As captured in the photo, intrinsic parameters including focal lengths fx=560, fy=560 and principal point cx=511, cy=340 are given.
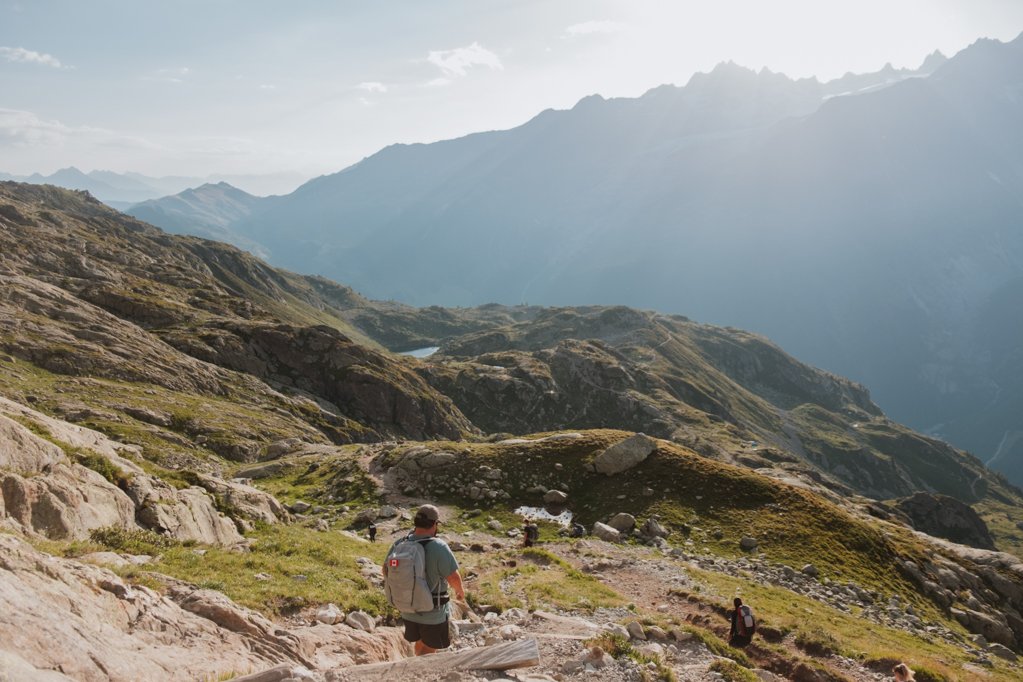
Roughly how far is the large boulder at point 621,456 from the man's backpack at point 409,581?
38.1 metres

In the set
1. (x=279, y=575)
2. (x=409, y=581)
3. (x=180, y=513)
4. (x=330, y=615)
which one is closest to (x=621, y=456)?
(x=180, y=513)

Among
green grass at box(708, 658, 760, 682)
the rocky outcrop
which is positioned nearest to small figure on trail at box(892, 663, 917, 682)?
green grass at box(708, 658, 760, 682)

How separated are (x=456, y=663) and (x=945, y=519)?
224552 mm

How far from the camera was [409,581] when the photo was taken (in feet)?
33.9

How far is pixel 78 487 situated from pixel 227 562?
6110 mm

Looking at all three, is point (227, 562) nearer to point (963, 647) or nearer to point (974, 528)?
point (963, 647)

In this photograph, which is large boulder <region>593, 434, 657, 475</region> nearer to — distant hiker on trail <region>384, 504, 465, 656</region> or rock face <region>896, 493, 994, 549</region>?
distant hiker on trail <region>384, 504, 465, 656</region>

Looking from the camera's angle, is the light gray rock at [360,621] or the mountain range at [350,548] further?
the light gray rock at [360,621]

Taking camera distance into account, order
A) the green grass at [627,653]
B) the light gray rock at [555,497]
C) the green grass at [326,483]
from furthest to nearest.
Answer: the green grass at [326,483] < the light gray rock at [555,497] < the green grass at [627,653]

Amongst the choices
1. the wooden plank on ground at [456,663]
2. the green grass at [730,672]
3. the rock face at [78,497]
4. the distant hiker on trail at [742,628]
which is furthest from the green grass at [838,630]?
the rock face at [78,497]

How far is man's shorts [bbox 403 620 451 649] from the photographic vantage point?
36.0 ft

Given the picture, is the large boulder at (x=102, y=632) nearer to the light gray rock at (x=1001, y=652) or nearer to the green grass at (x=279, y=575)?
the green grass at (x=279, y=575)

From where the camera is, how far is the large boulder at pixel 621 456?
47.0 m

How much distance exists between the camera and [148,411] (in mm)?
64875
